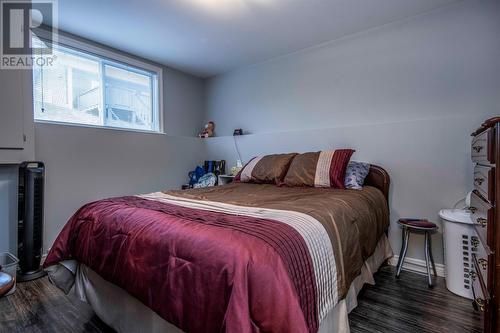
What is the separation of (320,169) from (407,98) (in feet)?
3.65

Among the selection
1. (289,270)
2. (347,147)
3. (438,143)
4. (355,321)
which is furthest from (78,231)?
(438,143)

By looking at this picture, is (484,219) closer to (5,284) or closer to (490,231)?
(490,231)

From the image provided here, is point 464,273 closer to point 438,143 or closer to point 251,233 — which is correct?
point 438,143

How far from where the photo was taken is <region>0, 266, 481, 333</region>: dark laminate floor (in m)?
1.53

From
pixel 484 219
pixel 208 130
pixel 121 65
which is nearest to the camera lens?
pixel 484 219

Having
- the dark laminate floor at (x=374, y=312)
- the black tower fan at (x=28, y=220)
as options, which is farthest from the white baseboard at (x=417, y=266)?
the black tower fan at (x=28, y=220)

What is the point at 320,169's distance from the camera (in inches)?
97.5

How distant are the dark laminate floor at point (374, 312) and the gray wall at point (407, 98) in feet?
1.97

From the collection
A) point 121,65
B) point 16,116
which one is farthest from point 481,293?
point 121,65

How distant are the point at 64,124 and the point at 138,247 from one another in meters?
2.26

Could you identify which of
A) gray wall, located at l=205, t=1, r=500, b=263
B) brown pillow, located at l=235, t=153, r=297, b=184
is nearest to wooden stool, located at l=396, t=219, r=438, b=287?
gray wall, located at l=205, t=1, r=500, b=263

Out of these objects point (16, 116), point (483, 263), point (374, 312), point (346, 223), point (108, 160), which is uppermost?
point (16, 116)

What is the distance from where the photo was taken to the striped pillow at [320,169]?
2.38 metres

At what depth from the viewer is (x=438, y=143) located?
7.30 feet
